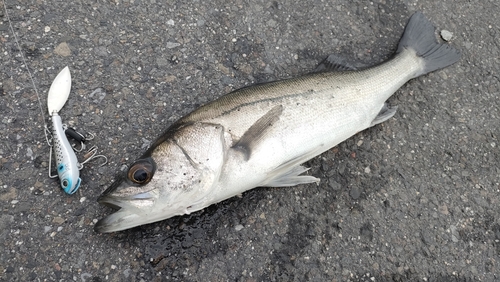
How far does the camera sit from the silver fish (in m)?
2.46

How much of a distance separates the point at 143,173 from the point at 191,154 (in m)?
0.33

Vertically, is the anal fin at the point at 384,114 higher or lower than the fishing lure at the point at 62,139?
higher

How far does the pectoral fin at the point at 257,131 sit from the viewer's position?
2664 mm

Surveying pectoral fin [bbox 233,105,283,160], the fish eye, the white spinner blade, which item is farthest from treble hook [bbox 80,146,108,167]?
pectoral fin [bbox 233,105,283,160]

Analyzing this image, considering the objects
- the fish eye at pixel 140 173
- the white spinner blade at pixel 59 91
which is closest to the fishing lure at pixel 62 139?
the white spinner blade at pixel 59 91

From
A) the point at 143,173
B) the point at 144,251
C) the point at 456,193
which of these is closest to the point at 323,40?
the point at 456,193

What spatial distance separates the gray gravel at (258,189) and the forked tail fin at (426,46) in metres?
0.16

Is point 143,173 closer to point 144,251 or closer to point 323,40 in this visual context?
point 144,251

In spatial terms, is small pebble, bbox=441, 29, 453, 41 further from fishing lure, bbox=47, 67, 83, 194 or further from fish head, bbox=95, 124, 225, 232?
fishing lure, bbox=47, 67, 83, 194

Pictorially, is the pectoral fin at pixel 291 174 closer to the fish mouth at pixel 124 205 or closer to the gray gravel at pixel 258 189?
the gray gravel at pixel 258 189

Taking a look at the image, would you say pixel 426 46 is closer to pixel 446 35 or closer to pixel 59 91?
pixel 446 35

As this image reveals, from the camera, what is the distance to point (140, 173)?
7.93 ft

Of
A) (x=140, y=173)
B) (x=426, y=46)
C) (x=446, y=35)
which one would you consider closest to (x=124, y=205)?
(x=140, y=173)

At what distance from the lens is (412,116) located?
140 inches
